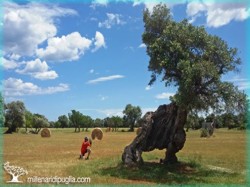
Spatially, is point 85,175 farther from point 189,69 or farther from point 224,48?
point 224,48

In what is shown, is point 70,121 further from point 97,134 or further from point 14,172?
point 14,172

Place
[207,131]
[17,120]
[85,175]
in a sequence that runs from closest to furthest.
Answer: [85,175] < [207,131] < [17,120]

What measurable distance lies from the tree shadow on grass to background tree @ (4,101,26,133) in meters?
77.8

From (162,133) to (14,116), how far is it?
7907 centimetres

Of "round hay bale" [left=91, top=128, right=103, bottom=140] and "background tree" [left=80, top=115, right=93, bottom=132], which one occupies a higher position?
"background tree" [left=80, top=115, right=93, bottom=132]

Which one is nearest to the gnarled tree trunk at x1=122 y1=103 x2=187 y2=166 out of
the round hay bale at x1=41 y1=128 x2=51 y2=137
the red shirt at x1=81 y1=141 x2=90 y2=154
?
the red shirt at x1=81 y1=141 x2=90 y2=154

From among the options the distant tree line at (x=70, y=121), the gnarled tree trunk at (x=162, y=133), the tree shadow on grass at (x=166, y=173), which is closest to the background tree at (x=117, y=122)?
the distant tree line at (x=70, y=121)

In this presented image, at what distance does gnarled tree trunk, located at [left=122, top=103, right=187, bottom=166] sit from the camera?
87.6 ft

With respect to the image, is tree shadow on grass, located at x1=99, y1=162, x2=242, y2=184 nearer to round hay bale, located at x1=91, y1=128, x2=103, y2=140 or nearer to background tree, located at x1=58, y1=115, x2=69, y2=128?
round hay bale, located at x1=91, y1=128, x2=103, y2=140

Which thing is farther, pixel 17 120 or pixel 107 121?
pixel 107 121

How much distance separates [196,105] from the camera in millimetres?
24734

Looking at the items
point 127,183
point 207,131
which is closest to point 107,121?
point 207,131

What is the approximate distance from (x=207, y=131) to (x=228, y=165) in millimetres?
44024

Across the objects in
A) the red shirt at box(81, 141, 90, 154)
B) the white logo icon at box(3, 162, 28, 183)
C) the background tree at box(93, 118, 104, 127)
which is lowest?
the white logo icon at box(3, 162, 28, 183)
